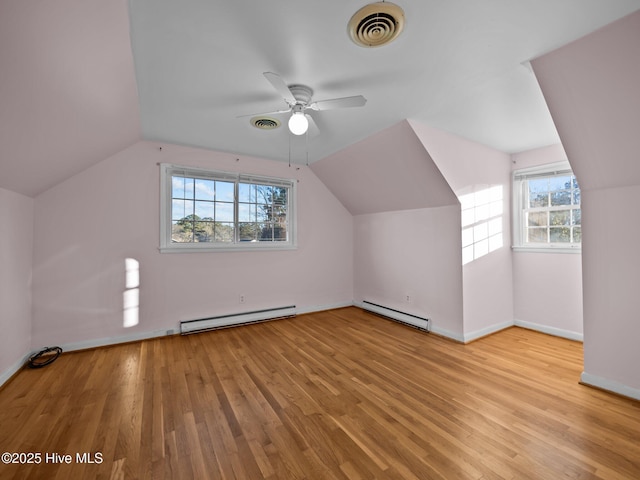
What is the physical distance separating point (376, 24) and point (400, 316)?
3.57m

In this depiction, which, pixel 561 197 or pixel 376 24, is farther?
pixel 561 197

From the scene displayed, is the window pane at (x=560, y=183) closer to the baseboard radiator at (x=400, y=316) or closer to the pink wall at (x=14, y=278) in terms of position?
the baseboard radiator at (x=400, y=316)

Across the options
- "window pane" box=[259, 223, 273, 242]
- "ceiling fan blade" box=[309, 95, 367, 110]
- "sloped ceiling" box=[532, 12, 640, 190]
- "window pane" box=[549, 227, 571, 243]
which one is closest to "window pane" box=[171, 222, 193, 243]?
"window pane" box=[259, 223, 273, 242]

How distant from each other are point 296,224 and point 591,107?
Result: 3592 mm

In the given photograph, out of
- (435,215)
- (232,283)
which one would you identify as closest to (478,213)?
(435,215)

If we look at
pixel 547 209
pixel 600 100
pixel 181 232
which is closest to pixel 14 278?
pixel 181 232

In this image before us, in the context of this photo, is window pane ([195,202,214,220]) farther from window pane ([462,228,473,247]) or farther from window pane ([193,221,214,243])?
window pane ([462,228,473,247])

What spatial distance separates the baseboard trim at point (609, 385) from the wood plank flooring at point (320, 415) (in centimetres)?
6

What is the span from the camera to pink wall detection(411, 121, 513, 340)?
3100mm

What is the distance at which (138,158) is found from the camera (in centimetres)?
333

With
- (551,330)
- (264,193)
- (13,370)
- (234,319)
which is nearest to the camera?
(13,370)

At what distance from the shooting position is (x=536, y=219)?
12.1 feet

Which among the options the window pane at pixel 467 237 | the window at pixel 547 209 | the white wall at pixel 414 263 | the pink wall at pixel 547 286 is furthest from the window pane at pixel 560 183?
the white wall at pixel 414 263

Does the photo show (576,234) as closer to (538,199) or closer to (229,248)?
(538,199)
